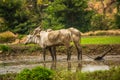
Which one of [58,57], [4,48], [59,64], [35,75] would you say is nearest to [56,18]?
[4,48]

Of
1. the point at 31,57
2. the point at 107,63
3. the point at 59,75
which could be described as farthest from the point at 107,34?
the point at 59,75

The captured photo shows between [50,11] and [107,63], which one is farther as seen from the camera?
[50,11]

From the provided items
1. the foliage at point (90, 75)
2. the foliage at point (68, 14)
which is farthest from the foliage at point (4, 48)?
the foliage at point (90, 75)

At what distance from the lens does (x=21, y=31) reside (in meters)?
49.3

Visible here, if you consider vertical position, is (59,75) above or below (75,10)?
above

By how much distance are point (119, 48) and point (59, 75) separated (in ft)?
62.0

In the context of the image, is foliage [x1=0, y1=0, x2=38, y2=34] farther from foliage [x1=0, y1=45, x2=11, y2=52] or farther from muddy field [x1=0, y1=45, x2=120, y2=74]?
muddy field [x1=0, y1=45, x2=120, y2=74]

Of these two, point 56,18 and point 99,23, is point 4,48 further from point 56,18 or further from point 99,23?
point 99,23

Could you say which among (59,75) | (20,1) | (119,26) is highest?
(59,75)

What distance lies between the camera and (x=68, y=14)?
173 ft

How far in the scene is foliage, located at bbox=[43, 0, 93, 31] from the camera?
51.0 meters

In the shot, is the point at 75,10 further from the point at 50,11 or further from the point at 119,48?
the point at 119,48

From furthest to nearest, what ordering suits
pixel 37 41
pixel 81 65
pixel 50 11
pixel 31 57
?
pixel 50 11
pixel 31 57
pixel 37 41
pixel 81 65

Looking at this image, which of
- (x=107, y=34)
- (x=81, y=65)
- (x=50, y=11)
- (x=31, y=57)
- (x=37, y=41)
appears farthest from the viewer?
(x=50, y=11)
